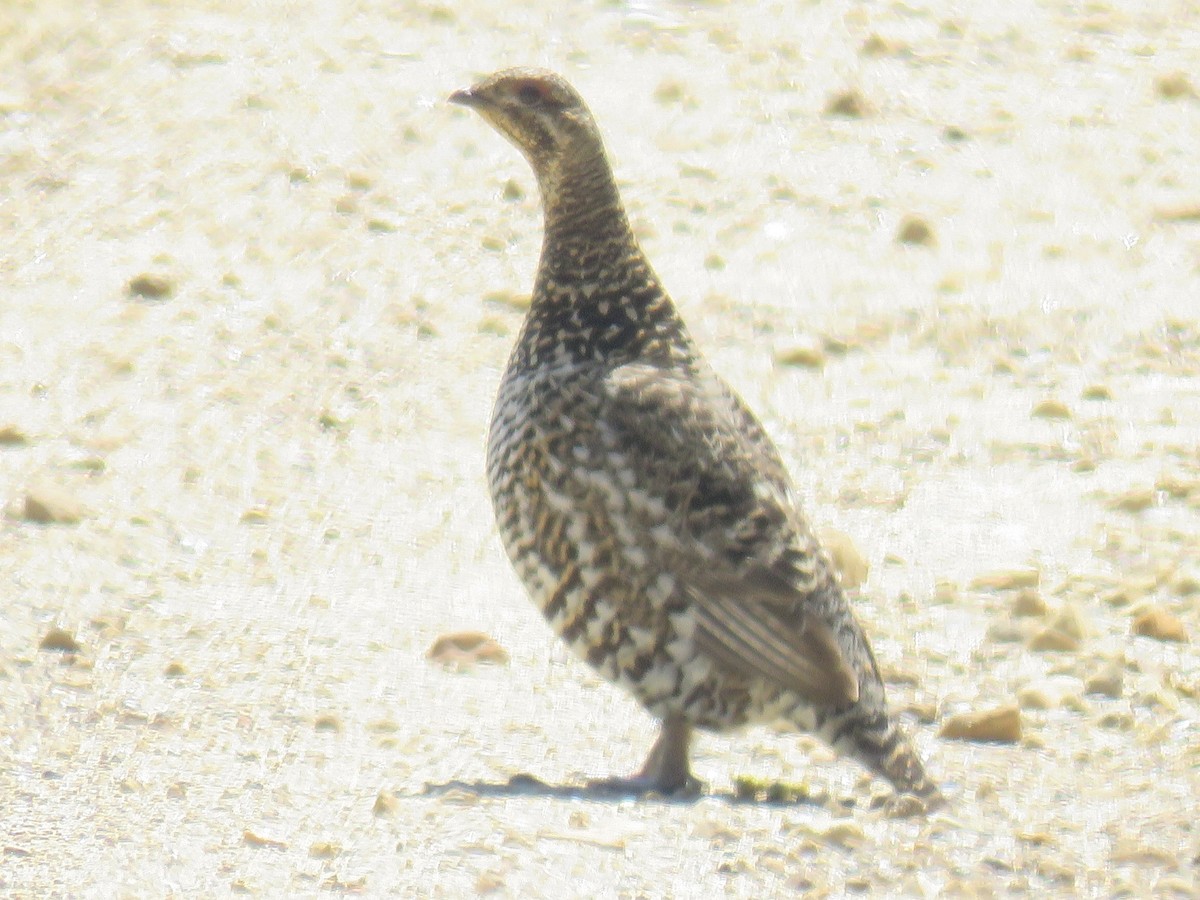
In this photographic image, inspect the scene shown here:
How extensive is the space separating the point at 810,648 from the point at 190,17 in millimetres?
8142

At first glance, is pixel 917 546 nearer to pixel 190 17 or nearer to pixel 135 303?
pixel 135 303

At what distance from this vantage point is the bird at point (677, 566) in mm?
6094

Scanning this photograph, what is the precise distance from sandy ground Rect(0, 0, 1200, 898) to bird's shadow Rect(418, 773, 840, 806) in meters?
0.05

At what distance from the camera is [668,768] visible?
6.16 metres

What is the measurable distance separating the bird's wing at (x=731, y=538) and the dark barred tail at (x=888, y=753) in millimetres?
115

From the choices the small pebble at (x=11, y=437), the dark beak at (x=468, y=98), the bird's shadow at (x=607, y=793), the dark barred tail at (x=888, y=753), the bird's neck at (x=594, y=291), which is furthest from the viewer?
the small pebble at (x=11, y=437)

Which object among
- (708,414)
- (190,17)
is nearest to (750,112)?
(190,17)

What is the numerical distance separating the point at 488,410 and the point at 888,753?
3415 mm

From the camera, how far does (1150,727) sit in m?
6.49

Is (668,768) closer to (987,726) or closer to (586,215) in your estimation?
(987,726)

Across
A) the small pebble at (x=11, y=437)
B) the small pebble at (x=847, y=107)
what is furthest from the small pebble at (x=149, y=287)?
the small pebble at (x=847, y=107)

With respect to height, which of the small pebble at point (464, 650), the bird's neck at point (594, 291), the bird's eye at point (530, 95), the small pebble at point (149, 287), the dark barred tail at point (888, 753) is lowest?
the small pebble at point (149, 287)

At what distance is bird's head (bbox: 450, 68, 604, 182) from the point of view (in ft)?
22.5

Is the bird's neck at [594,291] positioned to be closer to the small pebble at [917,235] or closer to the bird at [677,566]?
the bird at [677,566]
